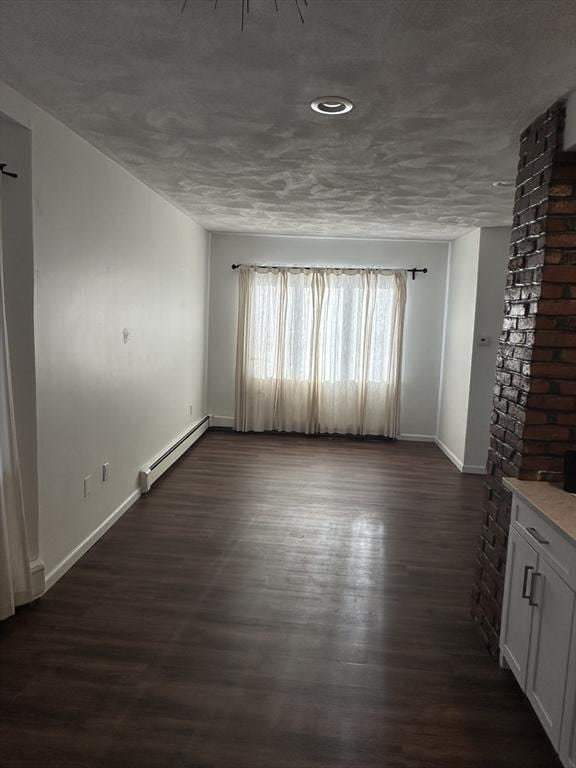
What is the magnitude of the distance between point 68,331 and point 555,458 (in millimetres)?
2519

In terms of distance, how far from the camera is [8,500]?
8.65ft

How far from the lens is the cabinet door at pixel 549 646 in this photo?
1.88m

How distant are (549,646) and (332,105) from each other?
2.25 meters

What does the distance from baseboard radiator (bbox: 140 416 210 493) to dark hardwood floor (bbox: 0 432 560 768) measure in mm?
277

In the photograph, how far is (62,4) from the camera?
5.62 feet

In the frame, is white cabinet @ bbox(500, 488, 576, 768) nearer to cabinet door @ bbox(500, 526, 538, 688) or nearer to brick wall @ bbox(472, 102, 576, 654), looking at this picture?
cabinet door @ bbox(500, 526, 538, 688)

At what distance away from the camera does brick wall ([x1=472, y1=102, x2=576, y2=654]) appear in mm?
2309

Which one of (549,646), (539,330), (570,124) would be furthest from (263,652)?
(570,124)

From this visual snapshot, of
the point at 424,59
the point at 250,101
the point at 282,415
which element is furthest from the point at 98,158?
the point at 282,415

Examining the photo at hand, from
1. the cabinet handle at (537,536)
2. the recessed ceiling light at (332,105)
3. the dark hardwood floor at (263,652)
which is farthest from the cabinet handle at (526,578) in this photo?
the recessed ceiling light at (332,105)

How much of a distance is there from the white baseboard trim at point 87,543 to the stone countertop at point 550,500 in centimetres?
240

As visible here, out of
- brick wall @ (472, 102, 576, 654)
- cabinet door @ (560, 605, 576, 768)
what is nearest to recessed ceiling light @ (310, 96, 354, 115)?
brick wall @ (472, 102, 576, 654)

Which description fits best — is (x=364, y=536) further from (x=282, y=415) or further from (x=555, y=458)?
(x=282, y=415)

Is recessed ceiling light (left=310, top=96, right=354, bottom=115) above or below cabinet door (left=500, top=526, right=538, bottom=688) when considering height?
above
